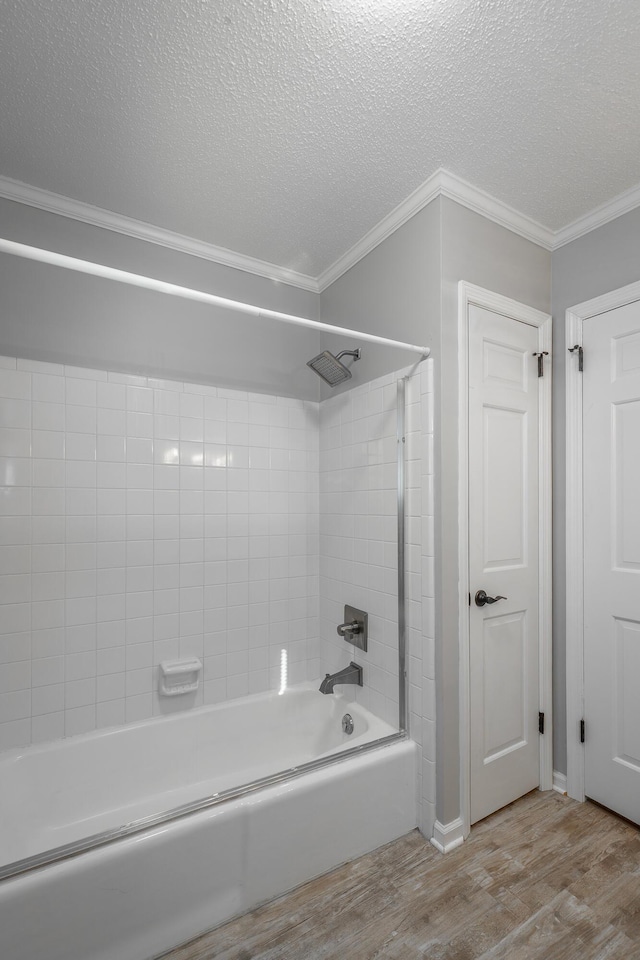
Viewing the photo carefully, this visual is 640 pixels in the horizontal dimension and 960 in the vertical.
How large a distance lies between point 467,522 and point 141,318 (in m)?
1.68

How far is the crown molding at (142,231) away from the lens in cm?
187

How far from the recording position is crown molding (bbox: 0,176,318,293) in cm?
187

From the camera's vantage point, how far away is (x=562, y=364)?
83.0 inches

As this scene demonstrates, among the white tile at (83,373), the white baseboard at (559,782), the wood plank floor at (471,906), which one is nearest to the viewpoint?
the wood plank floor at (471,906)

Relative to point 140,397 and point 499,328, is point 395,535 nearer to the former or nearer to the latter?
point 499,328

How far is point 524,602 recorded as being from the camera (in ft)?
6.68

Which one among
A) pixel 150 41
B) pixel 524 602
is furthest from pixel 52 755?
pixel 150 41

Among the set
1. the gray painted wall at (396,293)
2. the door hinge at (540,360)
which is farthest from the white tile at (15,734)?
the door hinge at (540,360)

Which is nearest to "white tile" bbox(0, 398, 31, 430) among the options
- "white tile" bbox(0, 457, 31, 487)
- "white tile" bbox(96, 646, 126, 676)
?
"white tile" bbox(0, 457, 31, 487)

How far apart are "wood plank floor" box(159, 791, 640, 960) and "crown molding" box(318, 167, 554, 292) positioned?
2473 millimetres

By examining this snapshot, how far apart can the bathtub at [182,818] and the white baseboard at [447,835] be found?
0.37 feet

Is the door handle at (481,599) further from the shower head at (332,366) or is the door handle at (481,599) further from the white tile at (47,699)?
the white tile at (47,699)

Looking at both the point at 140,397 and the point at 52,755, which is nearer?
the point at 52,755

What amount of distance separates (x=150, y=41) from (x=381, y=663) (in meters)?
2.28
